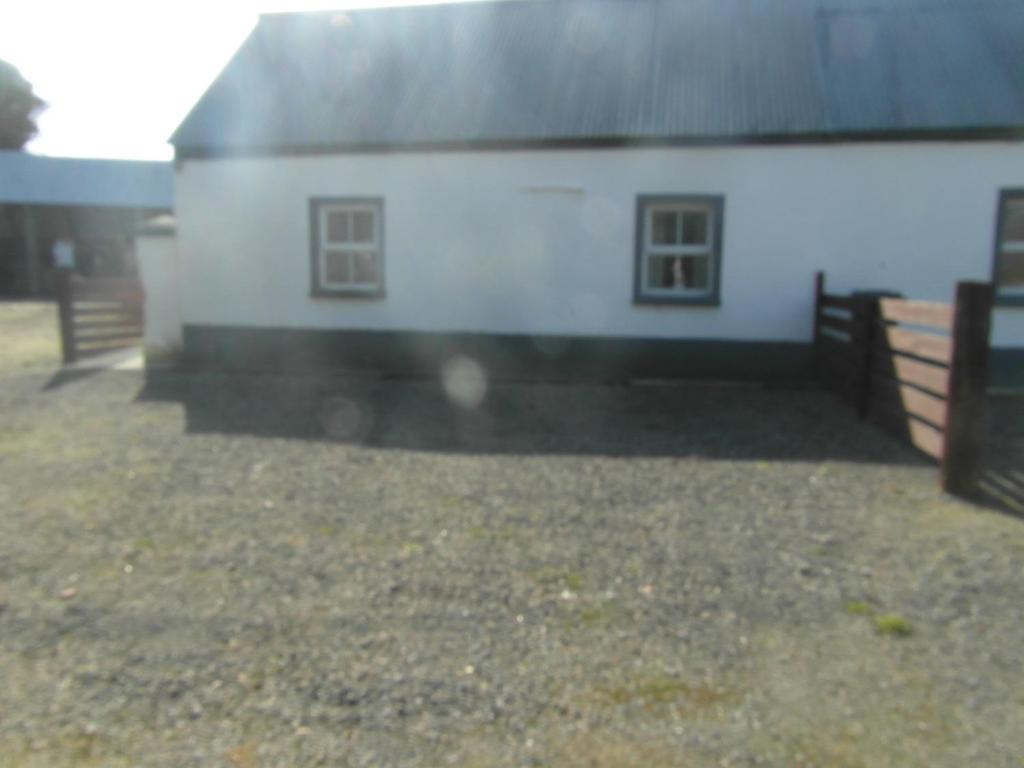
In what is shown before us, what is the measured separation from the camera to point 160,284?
13305mm

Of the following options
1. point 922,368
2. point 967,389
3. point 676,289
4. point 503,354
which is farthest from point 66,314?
point 967,389

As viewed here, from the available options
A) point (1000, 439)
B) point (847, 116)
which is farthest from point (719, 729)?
point (847, 116)

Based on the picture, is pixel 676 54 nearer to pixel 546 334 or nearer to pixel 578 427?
pixel 546 334

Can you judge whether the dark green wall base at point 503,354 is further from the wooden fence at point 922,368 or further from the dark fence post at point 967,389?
the dark fence post at point 967,389

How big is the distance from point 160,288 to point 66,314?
4.92 ft

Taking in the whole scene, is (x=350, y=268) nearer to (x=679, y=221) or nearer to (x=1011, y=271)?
(x=679, y=221)

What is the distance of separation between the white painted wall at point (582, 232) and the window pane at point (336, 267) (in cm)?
35

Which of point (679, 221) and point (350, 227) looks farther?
point (350, 227)

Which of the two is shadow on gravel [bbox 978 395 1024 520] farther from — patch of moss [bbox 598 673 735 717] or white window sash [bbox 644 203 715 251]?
white window sash [bbox 644 203 715 251]

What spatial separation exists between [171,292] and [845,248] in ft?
34.8

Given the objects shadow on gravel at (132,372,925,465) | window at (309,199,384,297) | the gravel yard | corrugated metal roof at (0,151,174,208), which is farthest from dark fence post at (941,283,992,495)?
corrugated metal roof at (0,151,174,208)

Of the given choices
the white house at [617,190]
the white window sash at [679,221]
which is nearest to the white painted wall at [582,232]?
the white house at [617,190]

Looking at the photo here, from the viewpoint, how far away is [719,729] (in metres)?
3.07

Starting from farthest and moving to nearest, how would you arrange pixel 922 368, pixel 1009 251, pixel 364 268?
1. pixel 364 268
2. pixel 1009 251
3. pixel 922 368
